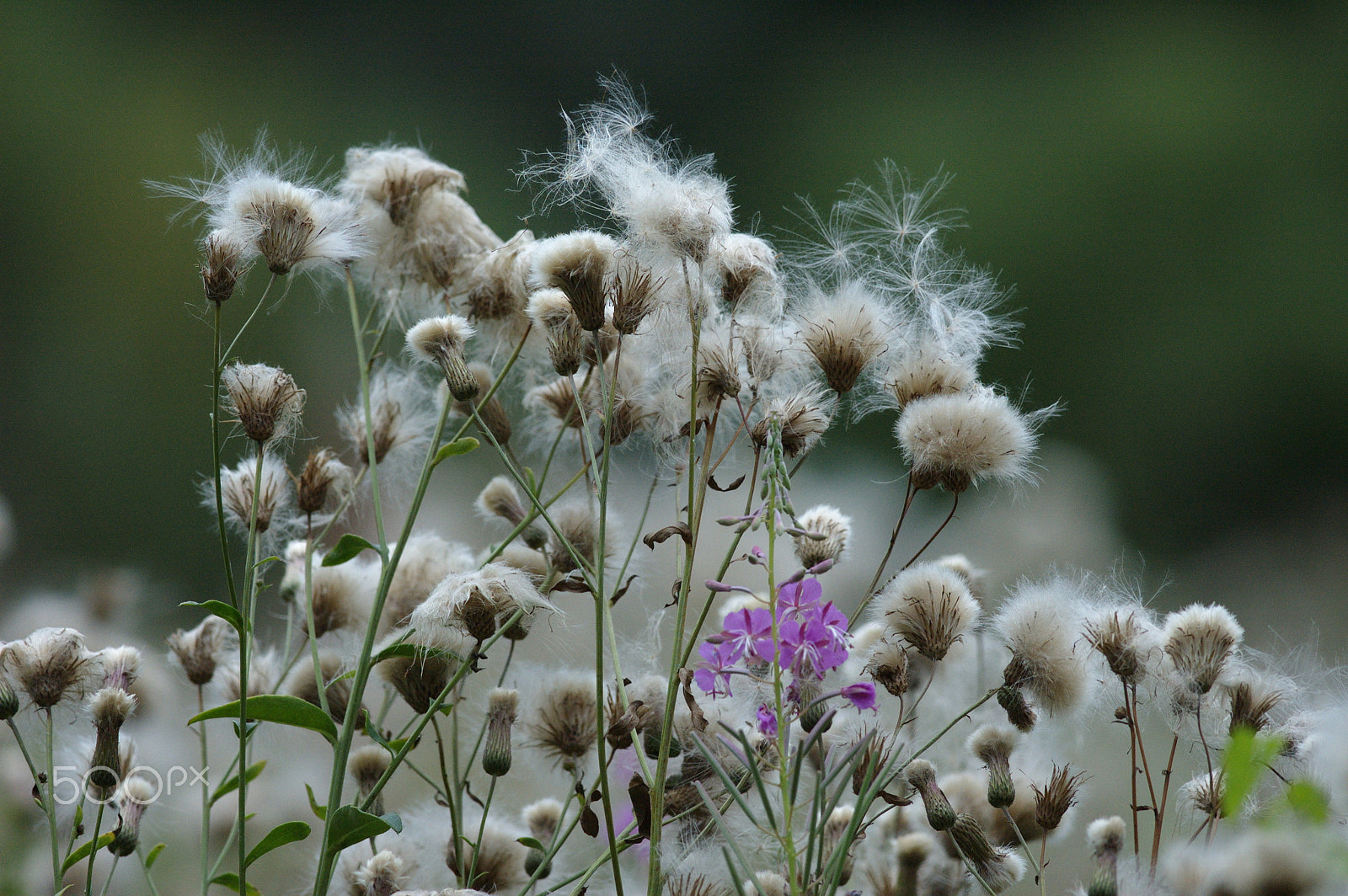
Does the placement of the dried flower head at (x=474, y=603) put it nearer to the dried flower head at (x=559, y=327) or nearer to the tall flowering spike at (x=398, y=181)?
the dried flower head at (x=559, y=327)

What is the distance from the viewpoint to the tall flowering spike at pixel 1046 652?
0.52 metres

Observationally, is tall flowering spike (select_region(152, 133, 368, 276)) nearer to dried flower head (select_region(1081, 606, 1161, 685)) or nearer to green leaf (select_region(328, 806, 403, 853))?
green leaf (select_region(328, 806, 403, 853))

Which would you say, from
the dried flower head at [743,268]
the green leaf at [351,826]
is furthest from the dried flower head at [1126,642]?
the green leaf at [351,826]

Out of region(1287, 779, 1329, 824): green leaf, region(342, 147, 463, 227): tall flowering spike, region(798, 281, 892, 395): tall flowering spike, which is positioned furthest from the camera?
region(342, 147, 463, 227): tall flowering spike

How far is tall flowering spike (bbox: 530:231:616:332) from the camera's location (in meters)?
0.50

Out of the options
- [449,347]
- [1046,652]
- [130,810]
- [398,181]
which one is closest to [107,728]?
[130,810]

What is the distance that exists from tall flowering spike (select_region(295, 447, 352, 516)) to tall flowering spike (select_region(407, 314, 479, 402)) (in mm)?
118

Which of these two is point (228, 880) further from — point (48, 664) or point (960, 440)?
point (960, 440)

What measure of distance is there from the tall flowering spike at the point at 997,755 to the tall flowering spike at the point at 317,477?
0.39 meters

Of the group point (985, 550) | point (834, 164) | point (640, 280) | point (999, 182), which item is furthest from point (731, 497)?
point (999, 182)

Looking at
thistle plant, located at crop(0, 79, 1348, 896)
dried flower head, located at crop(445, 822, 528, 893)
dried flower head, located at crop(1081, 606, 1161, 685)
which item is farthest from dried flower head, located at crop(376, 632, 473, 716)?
dried flower head, located at crop(1081, 606, 1161, 685)

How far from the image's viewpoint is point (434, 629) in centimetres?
49

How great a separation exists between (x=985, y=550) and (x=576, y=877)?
1255 mm

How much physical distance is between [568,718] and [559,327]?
0.22 metres
